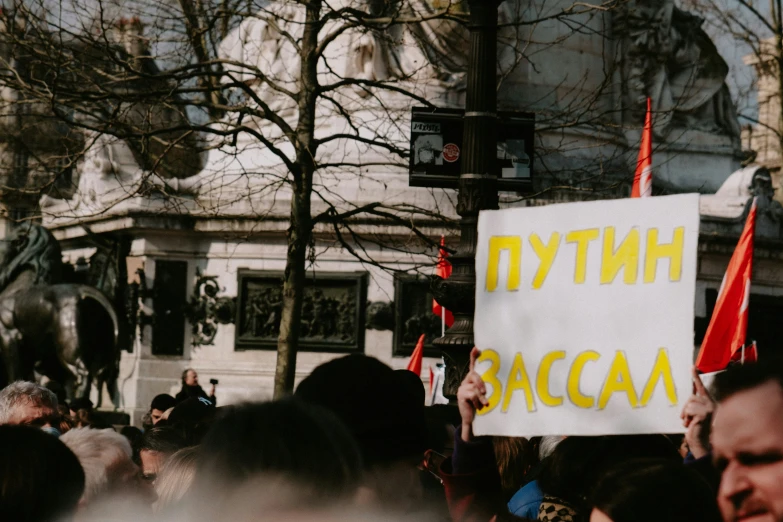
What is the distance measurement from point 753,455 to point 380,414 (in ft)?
4.37

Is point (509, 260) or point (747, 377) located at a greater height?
point (509, 260)

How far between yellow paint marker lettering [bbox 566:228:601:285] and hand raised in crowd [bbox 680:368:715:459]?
560 mm

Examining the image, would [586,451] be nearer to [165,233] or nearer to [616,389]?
[616,389]

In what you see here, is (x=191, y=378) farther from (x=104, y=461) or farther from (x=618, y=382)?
(x=618, y=382)

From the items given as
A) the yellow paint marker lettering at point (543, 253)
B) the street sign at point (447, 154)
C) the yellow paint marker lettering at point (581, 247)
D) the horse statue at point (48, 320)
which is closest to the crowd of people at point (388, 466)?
the yellow paint marker lettering at point (543, 253)

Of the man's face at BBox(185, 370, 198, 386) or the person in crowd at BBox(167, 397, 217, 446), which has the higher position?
the man's face at BBox(185, 370, 198, 386)

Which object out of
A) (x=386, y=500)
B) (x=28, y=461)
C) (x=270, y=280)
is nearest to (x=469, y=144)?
(x=386, y=500)

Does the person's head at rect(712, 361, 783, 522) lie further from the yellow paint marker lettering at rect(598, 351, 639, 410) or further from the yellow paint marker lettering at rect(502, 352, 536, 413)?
the yellow paint marker lettering at rect(502, 352, 536, 413)

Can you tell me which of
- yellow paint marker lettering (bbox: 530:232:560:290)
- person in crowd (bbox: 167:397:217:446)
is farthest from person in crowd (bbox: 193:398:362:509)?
person in crowd (bbox: 167:397:217:446)

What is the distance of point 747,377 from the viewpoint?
2525 mm

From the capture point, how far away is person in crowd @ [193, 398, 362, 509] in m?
2.08

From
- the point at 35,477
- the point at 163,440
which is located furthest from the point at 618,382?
the point at 163,440

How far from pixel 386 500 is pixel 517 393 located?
122 centimetres

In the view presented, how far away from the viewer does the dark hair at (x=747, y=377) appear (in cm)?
249
